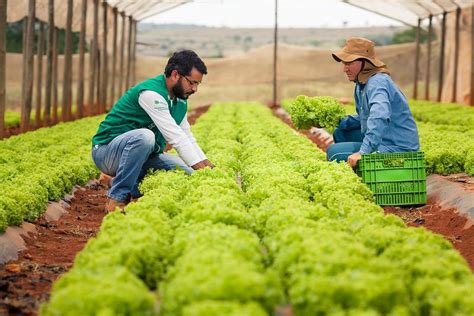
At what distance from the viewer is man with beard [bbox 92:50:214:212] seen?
836cm

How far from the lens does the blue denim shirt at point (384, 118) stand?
8930 mm

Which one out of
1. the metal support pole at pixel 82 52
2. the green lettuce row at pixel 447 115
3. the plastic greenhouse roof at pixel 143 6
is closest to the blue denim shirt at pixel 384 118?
the green lettuce row at pixel 447 115

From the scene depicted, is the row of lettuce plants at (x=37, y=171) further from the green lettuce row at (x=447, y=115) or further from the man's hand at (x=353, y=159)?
the green lettuce row at (x=447, y=115)

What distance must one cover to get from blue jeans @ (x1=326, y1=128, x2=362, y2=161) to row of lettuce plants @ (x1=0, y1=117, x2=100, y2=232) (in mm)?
3701

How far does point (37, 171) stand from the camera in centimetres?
1012

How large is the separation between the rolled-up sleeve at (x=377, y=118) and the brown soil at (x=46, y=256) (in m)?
3.44

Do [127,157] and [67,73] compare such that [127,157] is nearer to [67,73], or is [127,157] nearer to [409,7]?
[67,73]

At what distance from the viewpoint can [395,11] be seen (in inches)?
1261

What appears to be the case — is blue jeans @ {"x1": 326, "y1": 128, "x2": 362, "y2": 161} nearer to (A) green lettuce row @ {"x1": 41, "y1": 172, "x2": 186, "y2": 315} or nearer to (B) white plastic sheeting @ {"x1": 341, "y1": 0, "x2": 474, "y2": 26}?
(A) green lettuce row @ {"x1": 41, "y1": 172, "x2": 186, "y2": 315}

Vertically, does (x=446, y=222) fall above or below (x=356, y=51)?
below

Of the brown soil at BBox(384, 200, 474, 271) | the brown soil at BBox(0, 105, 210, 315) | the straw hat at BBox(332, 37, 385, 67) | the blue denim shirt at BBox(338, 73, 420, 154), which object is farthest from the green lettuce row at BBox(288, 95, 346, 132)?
the brown soil at BBox(0, 105, 210, 315)

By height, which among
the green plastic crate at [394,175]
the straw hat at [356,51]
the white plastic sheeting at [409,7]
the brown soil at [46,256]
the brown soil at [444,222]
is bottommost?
the brown soil at [46,256]

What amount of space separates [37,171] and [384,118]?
4.64 metres

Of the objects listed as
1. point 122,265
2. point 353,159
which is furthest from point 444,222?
point 122,265
